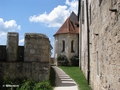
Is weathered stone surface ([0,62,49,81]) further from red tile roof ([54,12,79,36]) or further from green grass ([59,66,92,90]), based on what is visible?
red tile roof ([54,12,79,36])

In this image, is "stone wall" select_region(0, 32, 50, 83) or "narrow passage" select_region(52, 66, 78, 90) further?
"narrow passage" select_region(52, 66, 78, 90)

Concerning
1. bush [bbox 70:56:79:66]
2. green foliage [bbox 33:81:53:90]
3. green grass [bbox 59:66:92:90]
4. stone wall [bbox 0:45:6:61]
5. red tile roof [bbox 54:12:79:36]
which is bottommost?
green grass [bbox 59:66:92:90]

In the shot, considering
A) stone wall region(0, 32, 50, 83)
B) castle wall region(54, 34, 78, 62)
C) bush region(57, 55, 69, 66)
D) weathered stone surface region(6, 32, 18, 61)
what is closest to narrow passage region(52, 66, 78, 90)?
stone wall region(0, 32, 50, 83)

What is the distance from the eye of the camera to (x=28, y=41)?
925cm

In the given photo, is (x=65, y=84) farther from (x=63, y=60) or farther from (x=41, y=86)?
(x=63, y=60)

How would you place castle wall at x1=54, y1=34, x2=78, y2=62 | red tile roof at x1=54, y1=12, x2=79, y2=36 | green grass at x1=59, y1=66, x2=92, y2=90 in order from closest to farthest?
green grass at x1=59, y1=66, x2=92, y2=90 < castle wall at x1=54, y1=34, x2=78, y2=62 < red tile roof at x1=54, y1=12, x2=79, y2=36

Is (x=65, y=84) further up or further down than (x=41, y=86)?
further down

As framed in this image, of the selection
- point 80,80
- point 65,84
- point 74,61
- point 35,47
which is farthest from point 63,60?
point 35,47

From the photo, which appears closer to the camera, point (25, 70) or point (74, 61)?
point (25, 70)

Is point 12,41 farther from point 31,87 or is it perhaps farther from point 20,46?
point 31,87

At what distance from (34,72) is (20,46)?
168 cm

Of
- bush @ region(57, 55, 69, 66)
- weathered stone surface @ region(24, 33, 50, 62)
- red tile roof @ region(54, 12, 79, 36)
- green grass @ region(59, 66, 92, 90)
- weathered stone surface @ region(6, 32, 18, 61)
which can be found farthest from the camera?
red tile roof @ region(54, 12, 79, 36)

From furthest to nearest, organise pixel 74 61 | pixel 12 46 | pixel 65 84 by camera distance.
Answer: pixel 74 61 → pixel 65 84 → pixel 12 46

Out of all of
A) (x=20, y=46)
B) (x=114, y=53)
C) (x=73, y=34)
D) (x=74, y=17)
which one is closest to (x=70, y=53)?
(x=73, y=34)
